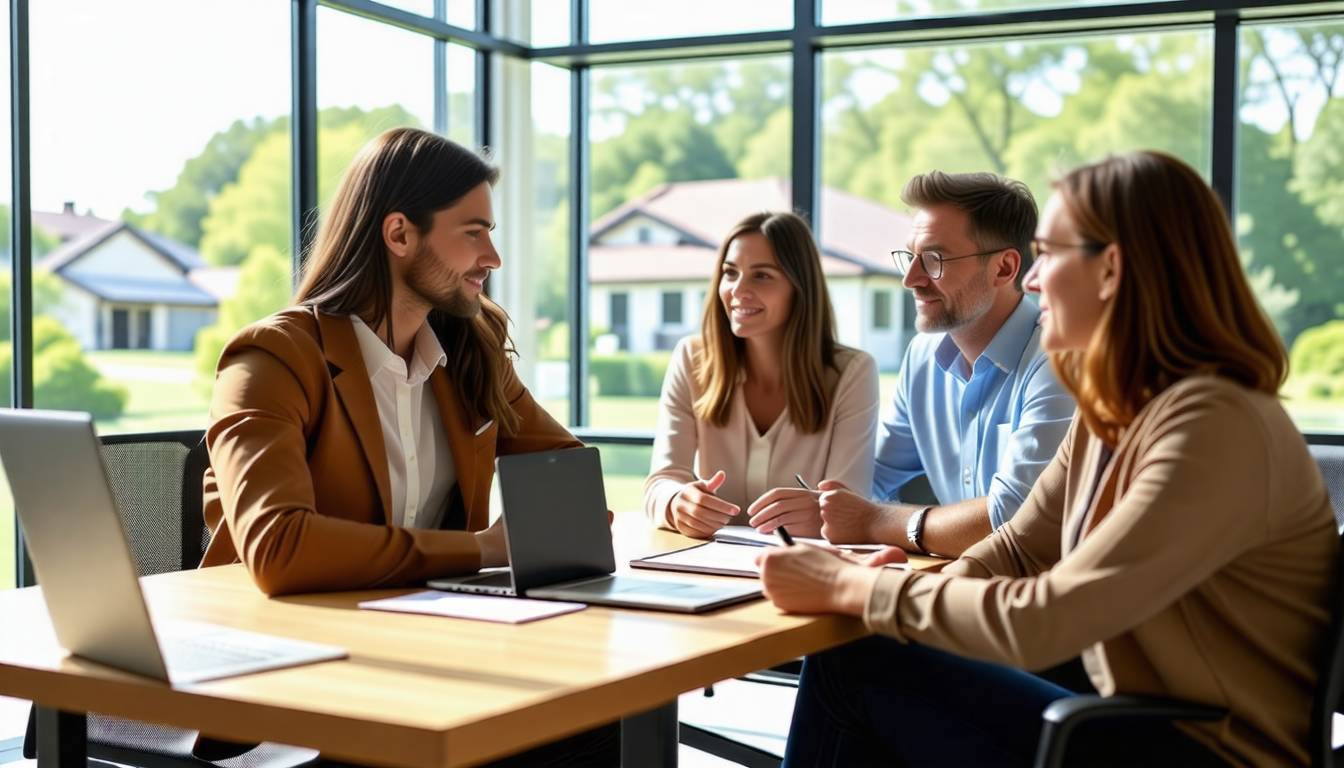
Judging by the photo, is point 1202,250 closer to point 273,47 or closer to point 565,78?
point 273,47

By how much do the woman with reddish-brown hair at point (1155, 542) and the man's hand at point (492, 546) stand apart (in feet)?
1.60

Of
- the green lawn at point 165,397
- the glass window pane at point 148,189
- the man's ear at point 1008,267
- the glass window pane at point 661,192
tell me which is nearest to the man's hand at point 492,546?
the man's ear at point 1008,267

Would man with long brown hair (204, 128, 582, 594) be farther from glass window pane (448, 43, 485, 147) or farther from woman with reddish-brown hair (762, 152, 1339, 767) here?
glass window pane (448, 43, 485, 147)

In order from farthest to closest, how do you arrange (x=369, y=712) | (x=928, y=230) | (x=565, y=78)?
(x=565, y=78) < (x=928, y=230) < (x=369, y=712)

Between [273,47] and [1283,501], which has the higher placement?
[273,47]

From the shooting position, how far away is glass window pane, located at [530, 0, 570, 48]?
17.3ft

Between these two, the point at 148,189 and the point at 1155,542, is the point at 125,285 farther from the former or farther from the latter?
the point at 1155,542

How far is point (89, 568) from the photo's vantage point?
140cm

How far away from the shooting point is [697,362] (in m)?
3.20

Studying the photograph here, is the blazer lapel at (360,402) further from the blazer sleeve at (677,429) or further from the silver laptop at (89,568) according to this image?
the blazer sleeve at (677,429)

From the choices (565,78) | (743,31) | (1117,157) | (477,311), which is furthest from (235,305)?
(1117,157)

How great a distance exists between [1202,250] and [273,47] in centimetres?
353

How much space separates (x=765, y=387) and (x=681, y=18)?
238 cm

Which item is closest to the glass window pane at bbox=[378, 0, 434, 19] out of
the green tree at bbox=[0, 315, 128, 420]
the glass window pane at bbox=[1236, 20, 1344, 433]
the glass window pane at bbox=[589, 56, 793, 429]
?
the glass window pane at bbox=[589, 56, 793, 429]
